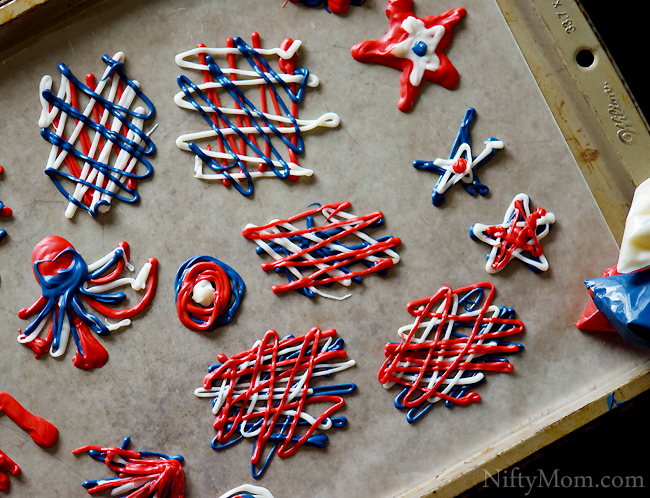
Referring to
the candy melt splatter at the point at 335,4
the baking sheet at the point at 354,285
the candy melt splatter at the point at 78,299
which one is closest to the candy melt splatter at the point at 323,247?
the baking sheet at the point at 354,285

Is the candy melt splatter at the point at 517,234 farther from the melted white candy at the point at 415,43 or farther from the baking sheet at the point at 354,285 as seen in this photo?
the melted white candy at the point at 415,43

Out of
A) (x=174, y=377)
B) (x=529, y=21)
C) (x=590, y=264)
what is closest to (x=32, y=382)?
(x=174, y=377)

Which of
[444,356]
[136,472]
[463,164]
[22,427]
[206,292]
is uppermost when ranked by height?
[463,164]

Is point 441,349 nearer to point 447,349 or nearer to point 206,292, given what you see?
point 447,349

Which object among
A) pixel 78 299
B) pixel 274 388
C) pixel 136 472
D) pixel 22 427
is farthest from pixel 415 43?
pixel 22 427

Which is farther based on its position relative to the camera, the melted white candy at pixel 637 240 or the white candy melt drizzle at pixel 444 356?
the white candy melt drizzle at pixel 444 356

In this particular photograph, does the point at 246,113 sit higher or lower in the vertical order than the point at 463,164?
higher

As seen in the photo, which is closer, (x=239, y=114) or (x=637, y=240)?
(x=637, y=240)
